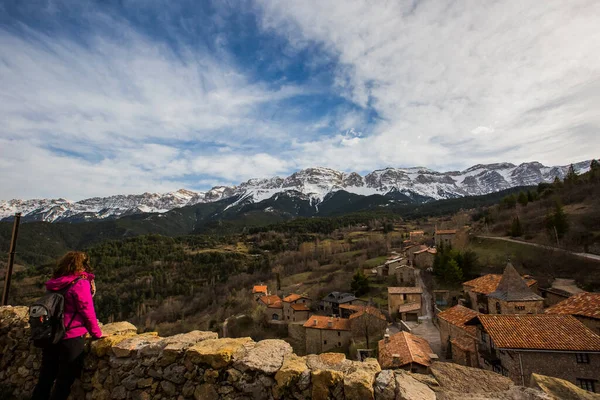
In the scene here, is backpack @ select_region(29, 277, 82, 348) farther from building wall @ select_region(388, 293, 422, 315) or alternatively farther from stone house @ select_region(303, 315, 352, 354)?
building wall @ select_region(388, 293, 422, 315)

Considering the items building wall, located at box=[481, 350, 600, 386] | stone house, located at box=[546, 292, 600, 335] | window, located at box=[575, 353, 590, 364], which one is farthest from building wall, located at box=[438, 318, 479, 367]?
stone house, located at box=[546, 292, 600, 335]

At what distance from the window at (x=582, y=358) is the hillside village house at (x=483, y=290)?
39.0ft

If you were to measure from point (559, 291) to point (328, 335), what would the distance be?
81.7 feet

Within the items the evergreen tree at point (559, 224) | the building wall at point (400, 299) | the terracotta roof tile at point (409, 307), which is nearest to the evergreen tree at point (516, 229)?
the evergreen tree at point (559, 224)

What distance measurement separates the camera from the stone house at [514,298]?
24.3 m

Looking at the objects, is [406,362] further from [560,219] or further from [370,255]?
[370,255]

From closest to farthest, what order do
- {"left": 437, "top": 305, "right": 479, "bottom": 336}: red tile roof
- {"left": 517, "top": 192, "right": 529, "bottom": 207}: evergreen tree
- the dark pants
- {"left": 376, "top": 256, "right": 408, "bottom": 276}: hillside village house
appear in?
the dark pants → {"left": 437, "top": 305, "right": 479, "bottom": 336}: red tile roof → {"left": 376, "top": 256, "right": 408, "bottom": 276}: hillside village house → {"left": 517, "top": 192, "right": 529, "bottom": 207}: evergreen tree

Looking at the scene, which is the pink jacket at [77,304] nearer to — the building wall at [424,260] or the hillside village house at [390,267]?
the hillside village house at [390,267]

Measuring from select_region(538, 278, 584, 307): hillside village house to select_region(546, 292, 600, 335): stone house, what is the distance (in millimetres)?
6914

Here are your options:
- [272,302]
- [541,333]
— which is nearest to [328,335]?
[272,302]

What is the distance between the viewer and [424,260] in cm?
5691

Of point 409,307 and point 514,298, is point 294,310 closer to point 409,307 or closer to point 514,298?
point 409,307

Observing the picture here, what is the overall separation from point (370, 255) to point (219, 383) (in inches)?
3293

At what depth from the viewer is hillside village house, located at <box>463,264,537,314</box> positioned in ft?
95.0
